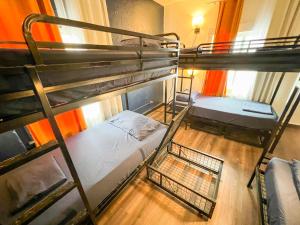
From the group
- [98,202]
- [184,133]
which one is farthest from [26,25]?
[184,133]

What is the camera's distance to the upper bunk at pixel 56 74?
2.11 ft

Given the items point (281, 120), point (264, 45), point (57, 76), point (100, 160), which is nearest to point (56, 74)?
point (57, 76)

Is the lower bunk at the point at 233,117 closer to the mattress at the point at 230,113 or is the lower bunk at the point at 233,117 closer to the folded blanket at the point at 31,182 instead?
the mattress at the point at 230,113

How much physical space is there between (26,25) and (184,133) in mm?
2902

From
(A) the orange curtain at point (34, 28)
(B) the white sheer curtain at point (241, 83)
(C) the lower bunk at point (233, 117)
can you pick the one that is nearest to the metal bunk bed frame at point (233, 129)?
(C) the lower bunk at point (233, 117)

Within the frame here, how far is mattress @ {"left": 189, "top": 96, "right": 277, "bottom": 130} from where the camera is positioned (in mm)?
2373

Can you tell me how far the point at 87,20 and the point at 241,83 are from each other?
361cm

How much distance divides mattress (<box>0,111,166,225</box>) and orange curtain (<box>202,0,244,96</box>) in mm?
2160

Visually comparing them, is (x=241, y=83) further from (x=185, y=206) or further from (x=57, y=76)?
(x=57, y=76)

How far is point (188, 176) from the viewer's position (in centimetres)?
192

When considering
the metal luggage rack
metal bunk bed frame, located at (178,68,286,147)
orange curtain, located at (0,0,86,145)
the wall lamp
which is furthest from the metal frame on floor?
the wall lamp

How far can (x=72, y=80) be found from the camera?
0.92m

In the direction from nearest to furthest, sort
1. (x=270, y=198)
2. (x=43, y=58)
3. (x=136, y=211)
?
(x=43, y=58)
(x=270, y=198)
(x=136, y=211)

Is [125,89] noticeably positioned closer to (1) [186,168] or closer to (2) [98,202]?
(2) [98,202]
